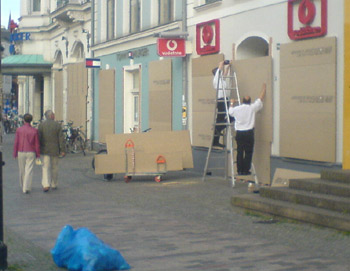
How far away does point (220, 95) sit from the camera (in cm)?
1602

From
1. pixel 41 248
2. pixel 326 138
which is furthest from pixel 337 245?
pixel 326 138

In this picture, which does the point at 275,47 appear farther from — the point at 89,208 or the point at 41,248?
the point at 41,248

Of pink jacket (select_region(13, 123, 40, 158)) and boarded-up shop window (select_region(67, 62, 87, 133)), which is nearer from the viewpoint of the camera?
pink jacket (select_region(13, 123, 40, 158))

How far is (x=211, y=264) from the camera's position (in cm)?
779

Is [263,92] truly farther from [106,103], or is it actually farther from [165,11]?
[106,103]

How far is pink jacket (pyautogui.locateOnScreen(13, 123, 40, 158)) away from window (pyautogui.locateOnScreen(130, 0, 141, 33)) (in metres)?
9.21

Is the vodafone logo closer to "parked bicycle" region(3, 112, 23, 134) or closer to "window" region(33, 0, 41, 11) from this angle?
"window" region(33, 0, 41, 11)

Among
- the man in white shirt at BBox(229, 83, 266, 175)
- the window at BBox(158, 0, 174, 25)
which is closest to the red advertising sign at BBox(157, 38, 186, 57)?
the window at BBox(158, 0, 174, 25)

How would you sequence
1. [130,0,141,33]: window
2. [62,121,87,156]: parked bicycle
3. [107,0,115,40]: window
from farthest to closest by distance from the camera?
[62,121,87,156]: parked bicycle → [107,0,115,40]: window → [130,0,141,33]: window

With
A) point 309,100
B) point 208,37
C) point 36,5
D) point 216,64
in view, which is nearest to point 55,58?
point 36,5

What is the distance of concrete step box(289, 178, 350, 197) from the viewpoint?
10.6 metres

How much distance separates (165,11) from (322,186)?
11194mm

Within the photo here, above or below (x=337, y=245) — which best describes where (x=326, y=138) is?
above

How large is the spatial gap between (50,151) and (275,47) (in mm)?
5155
